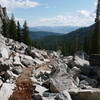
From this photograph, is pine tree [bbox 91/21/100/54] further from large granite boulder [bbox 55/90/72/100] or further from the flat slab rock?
large granite boulder [bbox 55/90/72/100]

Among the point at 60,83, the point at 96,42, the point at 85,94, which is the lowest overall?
the point at 96,42

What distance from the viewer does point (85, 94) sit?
17609 mm

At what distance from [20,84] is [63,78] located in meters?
5.08

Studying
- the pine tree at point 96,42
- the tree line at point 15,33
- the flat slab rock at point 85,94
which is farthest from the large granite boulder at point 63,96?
the tree line at point 15,33

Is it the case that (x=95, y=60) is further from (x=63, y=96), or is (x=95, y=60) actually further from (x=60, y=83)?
(x=63, y=96)

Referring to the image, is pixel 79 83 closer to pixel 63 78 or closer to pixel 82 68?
pixel 63 78

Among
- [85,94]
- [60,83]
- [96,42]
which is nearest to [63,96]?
[85,94]

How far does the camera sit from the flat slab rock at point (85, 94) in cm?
1745

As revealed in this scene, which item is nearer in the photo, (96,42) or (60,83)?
(60,83)

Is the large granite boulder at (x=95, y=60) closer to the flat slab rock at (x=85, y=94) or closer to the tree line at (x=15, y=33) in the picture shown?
the flat slab rock at (x=85, y=94)

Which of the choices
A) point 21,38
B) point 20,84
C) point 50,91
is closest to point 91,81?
point 50,91

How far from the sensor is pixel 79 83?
21453 mm

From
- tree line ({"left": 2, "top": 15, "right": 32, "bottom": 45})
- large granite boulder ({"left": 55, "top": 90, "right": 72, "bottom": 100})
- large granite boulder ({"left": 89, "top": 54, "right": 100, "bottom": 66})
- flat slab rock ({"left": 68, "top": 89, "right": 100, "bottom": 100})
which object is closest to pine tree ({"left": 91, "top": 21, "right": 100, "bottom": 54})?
tree line ({"left": 2, "top": 15, "right": 32, "bottom": 45})

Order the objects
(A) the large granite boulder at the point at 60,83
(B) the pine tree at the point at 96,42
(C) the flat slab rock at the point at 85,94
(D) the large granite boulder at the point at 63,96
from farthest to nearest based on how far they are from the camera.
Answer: (B) the pine tree at the point at 96,42
(A) the large granite boulder at the point at 60,83
(C) the flat slab rock at the point at 85,94
(D) the large granite boulder at the point at 63,96
